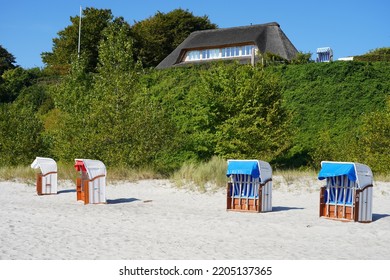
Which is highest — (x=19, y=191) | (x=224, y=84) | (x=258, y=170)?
(x=224, y=84)

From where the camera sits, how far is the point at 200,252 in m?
9.18

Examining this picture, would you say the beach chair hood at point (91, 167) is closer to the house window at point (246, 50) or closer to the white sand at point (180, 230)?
the white sand at point (180, 230)

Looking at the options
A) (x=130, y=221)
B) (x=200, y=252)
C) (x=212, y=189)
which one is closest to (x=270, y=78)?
(x=212, y=189)

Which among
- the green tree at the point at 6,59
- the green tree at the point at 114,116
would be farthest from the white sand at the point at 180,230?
the green tree at the point at 6,59

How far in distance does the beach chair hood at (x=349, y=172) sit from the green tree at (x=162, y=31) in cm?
4791

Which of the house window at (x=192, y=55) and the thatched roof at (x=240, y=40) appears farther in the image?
the house window at (x=192, y=55)

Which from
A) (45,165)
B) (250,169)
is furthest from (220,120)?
(250,169)

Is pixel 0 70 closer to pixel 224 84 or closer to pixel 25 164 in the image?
pixel 25 164

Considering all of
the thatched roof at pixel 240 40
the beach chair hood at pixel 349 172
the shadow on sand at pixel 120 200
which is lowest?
the shadow on sand at pixel 120 200

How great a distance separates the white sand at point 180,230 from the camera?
9.09 meters

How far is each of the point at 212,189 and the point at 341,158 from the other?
1006 cm

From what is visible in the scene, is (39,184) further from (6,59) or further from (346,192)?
(6,59)

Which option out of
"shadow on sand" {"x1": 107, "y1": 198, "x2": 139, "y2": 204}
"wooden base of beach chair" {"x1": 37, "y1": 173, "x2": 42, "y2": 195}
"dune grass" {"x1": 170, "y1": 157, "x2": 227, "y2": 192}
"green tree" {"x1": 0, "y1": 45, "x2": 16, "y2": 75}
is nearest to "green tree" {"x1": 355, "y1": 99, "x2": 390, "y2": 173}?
"dune grass" {"x1": 170, "y1": 157, "x2": 227, "y2": 192}

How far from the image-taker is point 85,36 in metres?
59.0
